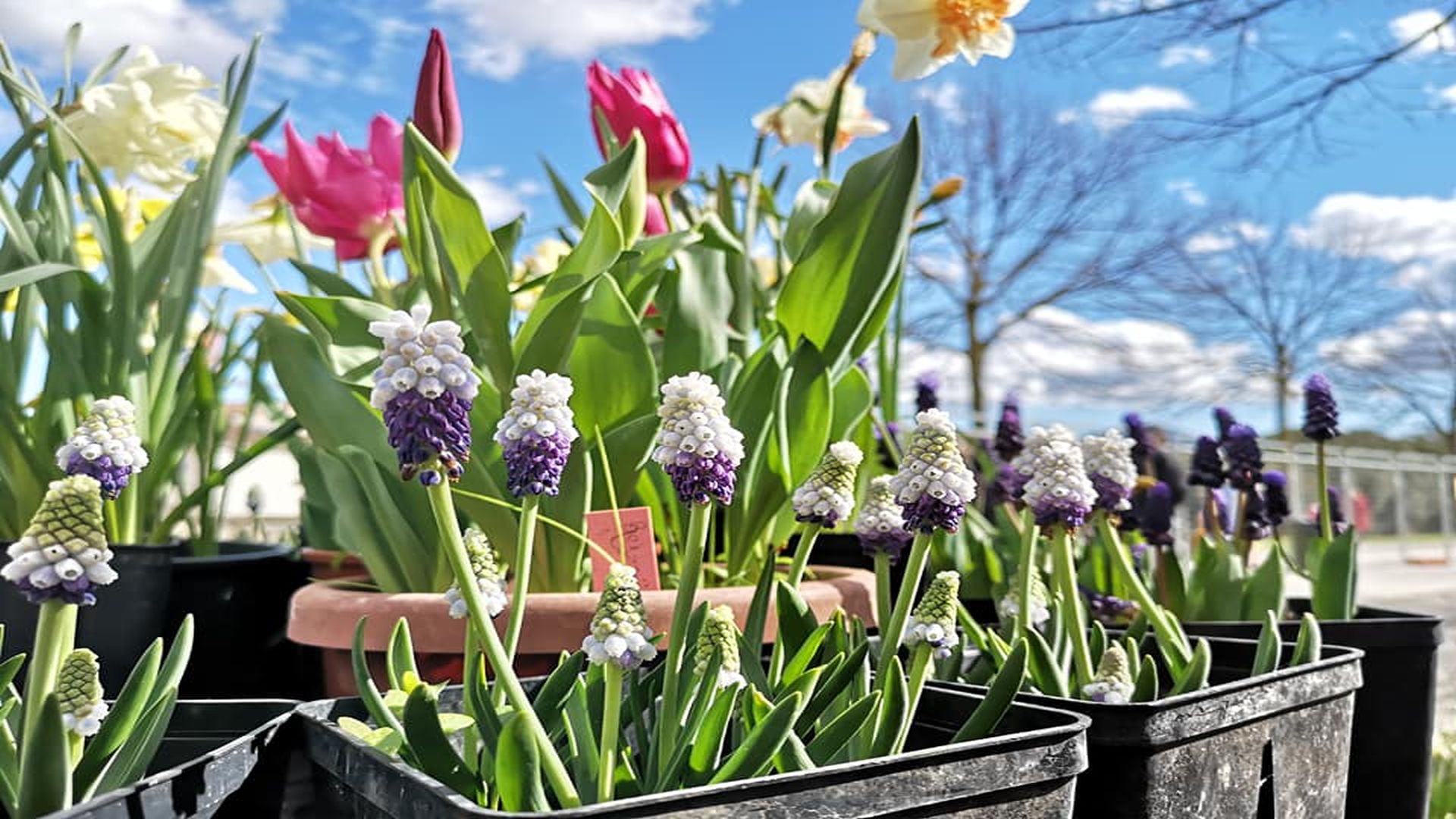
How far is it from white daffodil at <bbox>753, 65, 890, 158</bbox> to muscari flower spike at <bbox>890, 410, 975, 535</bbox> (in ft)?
4.15

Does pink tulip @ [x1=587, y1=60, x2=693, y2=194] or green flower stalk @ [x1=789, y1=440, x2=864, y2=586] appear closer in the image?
green flower stalk @ [x1=789, y1=440, x2=864, y2=586]

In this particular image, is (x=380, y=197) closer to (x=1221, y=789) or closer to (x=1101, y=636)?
(x=1101, y=636)

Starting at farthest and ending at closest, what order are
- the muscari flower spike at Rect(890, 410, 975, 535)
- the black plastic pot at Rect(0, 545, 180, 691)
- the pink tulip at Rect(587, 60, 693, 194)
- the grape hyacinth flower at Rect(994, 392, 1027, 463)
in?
the grape hyacinth flower at Rect(994, 392, 1027, 463) < the pink tulip at Rect(587, 60, 693, 194) < the black plastic pot at Rect(0, 545, 180, 691) < the muscari flower spike at Rect(890, 410, 975, 535)

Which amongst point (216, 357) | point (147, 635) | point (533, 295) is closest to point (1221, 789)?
point (147, 635)

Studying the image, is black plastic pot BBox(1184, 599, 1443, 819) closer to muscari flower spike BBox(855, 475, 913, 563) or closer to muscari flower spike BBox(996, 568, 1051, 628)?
muscari flower spike BBox(996, 568, 1051, 628)

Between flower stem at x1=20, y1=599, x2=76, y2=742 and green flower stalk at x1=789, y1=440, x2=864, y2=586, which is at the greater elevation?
green flower stalk at x1=789, y1=440, x2=864, y2=586

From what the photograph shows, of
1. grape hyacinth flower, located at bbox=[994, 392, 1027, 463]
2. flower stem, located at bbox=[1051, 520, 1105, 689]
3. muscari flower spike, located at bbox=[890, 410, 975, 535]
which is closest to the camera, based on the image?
muscari flower spike, located at bbox=[890, 410, 975, 535]

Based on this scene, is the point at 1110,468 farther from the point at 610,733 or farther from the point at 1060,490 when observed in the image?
the point at 610,733

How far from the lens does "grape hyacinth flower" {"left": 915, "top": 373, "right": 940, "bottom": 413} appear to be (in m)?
1.51

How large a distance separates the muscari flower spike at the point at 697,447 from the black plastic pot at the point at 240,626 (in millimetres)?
852

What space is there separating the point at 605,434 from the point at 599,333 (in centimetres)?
9

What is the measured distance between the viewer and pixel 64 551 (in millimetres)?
469

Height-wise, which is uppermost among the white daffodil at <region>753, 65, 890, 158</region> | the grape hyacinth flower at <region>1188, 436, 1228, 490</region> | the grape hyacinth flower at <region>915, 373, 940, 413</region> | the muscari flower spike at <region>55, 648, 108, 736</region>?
the white daffodil at <region>753, 65, 890, 158</region>

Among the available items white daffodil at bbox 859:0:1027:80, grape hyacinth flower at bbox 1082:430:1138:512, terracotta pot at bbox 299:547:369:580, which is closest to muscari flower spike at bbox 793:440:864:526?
grape hyacinth flower at bbox 1082:430:1138:512
